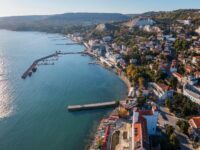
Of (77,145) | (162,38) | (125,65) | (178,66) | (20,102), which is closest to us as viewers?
(77,145)

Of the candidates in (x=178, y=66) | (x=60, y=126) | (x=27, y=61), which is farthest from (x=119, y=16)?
(x=60, y=126)

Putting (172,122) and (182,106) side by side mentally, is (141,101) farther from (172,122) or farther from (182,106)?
(172,122)

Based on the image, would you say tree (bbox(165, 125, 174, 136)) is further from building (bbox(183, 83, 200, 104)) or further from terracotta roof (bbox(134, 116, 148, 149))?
building (bbox(183, 83, 200, 104))

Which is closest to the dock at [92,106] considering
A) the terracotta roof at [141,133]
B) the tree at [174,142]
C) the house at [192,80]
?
the terracotta roof at [141,133]

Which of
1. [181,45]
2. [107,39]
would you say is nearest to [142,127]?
[181,45]

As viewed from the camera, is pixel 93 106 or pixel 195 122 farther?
pixel 93 106

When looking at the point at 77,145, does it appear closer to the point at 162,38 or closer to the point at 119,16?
the point at 162,38
